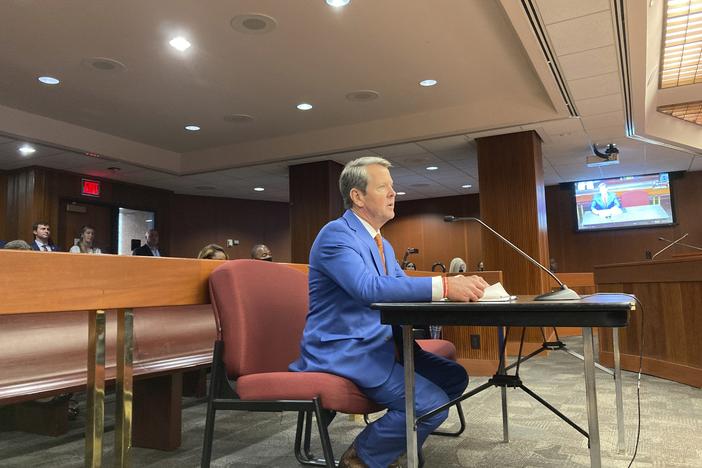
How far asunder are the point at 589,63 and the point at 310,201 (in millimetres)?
4198

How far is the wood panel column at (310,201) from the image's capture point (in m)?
7.41

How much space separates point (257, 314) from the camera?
4.94 feet

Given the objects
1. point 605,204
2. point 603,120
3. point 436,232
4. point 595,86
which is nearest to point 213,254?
point 595,86

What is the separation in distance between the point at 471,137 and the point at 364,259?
5.30 metres

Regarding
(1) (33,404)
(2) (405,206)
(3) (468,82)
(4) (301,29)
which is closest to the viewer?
(1) (33,404)

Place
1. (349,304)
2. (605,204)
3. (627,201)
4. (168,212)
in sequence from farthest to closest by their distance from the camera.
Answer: (168,212), (605,204), (627,201), (349,304)

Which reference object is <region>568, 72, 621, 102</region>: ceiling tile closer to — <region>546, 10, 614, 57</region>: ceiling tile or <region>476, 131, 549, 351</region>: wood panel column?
<region>546, 10, 614, 57</region>: ceiling tile

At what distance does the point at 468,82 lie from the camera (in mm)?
5359

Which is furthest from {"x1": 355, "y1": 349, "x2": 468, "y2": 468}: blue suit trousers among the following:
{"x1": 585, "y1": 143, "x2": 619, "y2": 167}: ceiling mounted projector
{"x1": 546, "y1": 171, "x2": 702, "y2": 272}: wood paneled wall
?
{"x1": 546, "y1": 171, "x2": 702, "y2": 272}: wood paneled wall

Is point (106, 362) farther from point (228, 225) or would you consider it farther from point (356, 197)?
point (228, 225)

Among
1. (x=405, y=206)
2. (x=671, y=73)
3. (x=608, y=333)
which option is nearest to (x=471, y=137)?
(x=671, y=73)

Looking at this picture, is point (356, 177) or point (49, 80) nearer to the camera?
point (356, 177)

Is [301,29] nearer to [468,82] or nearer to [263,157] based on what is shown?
[468,82]

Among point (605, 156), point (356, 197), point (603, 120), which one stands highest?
point (603, 120)
